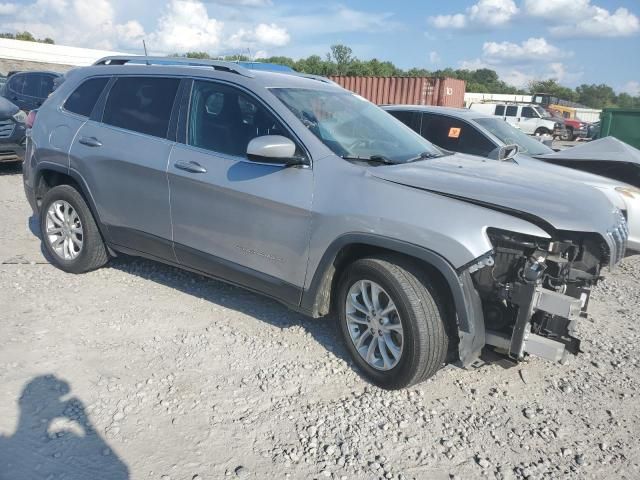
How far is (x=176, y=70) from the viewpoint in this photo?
14.4ft

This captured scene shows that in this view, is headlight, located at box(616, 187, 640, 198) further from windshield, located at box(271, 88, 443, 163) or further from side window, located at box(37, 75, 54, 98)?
side window, located at box(37, 75, 54, 98)

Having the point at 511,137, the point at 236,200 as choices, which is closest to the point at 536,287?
the point at 236,200

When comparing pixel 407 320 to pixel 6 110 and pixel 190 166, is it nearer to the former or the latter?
pixel 190 166

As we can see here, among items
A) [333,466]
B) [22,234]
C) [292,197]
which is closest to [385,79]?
[22,234]

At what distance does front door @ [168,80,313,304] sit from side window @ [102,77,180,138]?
10.4 inches

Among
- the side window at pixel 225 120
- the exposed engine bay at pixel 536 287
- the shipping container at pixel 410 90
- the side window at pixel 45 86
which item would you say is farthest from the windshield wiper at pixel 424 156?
the shipping container at pixel 410 90

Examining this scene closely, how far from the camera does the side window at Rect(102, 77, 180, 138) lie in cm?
436

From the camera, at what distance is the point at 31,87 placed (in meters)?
14.6

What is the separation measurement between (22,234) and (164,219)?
9.89 ft

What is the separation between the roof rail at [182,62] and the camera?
4141 millimetres

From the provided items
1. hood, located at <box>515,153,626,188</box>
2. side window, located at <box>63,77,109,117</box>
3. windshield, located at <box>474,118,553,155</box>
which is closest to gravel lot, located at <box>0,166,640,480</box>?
hood, located at <box>515,153,626,188</box>

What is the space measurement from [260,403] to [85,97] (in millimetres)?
3329

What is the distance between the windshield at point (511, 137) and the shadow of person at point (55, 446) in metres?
6.16

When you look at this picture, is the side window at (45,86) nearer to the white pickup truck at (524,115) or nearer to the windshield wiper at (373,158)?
the windshield wiper at (373,158)
